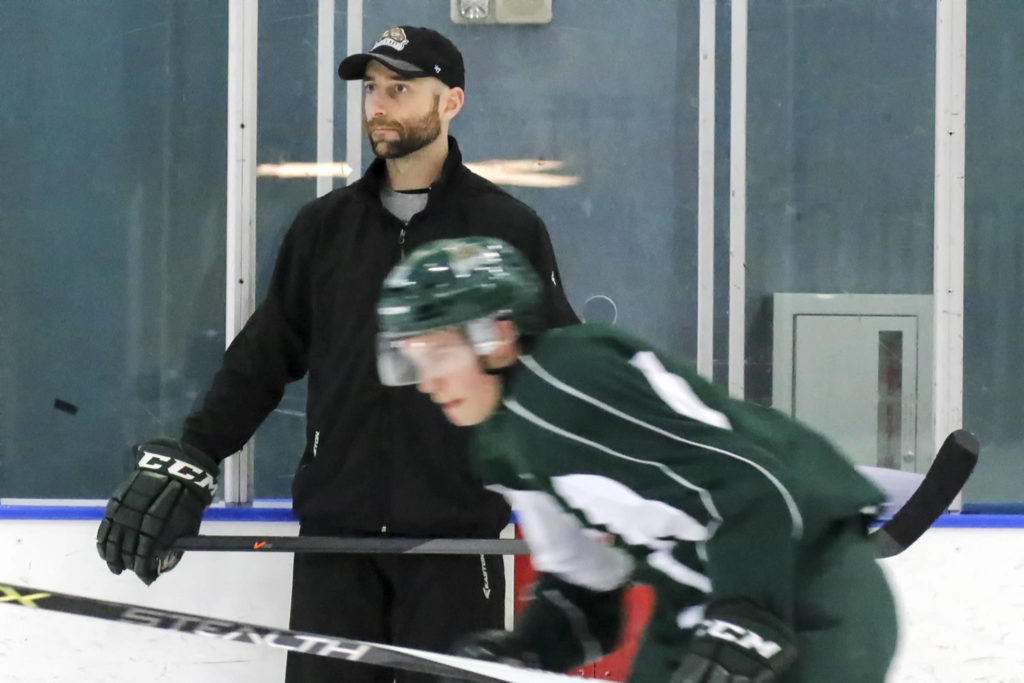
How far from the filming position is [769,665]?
4.34ft

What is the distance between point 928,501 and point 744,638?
25.0 inches

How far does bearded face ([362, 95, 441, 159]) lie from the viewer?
2496mm

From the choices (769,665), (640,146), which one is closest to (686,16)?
(640,146)

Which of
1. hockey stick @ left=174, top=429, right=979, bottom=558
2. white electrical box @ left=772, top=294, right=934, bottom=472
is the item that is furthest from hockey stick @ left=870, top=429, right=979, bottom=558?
white electrical box @ left=772, top=294, right=934, bottom=472

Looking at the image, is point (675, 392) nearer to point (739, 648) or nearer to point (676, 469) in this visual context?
point (676, 469)

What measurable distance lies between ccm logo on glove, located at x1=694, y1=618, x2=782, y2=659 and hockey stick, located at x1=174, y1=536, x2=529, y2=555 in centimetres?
112

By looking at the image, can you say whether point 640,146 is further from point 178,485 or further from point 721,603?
point 721,603

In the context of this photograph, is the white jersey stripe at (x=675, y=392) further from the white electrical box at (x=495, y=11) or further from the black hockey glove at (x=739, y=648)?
the white electrical box at (x=495, y=11)

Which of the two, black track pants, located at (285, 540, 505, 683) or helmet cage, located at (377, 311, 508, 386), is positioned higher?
helmet cage, located at (377, 311, 508, 386)

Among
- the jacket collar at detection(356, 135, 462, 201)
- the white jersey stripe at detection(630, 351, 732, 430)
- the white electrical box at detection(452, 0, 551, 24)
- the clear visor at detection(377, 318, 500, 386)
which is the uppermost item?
the white electrical box at detection(452, 0, 551, 24)

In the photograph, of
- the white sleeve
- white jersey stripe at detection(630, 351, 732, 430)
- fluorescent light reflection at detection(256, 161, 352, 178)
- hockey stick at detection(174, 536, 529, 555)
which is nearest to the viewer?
white jersey stripe at detection(630, 351, 732, 430)

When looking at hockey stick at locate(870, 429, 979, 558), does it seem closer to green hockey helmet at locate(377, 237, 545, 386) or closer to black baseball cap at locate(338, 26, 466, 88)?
green hockey helmet at locate(377, 237, 545, 386)

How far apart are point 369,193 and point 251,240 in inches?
19.2

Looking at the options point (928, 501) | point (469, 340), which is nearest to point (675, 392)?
point (469, 340)
